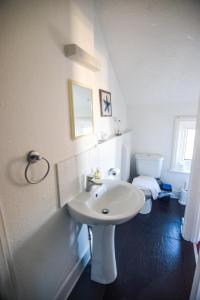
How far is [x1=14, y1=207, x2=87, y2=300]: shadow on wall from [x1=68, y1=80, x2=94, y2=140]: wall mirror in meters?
0.63

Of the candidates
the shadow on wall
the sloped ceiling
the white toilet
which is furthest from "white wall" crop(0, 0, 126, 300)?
the white toilet

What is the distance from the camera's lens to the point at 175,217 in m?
2.25

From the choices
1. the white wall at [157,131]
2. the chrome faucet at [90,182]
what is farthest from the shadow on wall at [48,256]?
the white wall at [157,131]

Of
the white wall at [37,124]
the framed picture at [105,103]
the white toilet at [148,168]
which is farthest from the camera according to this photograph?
the white toilet at [148,168]

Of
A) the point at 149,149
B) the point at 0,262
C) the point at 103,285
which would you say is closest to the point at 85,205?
the point at 0,262

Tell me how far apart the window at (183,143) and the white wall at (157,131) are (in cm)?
8

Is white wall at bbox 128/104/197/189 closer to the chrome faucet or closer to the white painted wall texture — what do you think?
the white painted wall texture

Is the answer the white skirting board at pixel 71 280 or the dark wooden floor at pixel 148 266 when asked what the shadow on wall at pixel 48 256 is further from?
the dark wooden floor at pixel 148 266

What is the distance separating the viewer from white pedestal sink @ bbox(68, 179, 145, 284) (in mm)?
1194

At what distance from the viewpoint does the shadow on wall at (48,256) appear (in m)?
0.90

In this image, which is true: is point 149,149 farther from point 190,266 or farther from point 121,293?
point 121,293

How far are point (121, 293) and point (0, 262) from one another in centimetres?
109

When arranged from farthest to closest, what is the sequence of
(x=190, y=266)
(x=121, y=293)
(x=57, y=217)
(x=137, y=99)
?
(x=137, y=99) < (x=190, y=266) < (x=121, y=293) < (x=57, y=217)

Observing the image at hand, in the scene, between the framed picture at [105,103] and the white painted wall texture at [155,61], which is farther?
the framed picture at [105,103]
